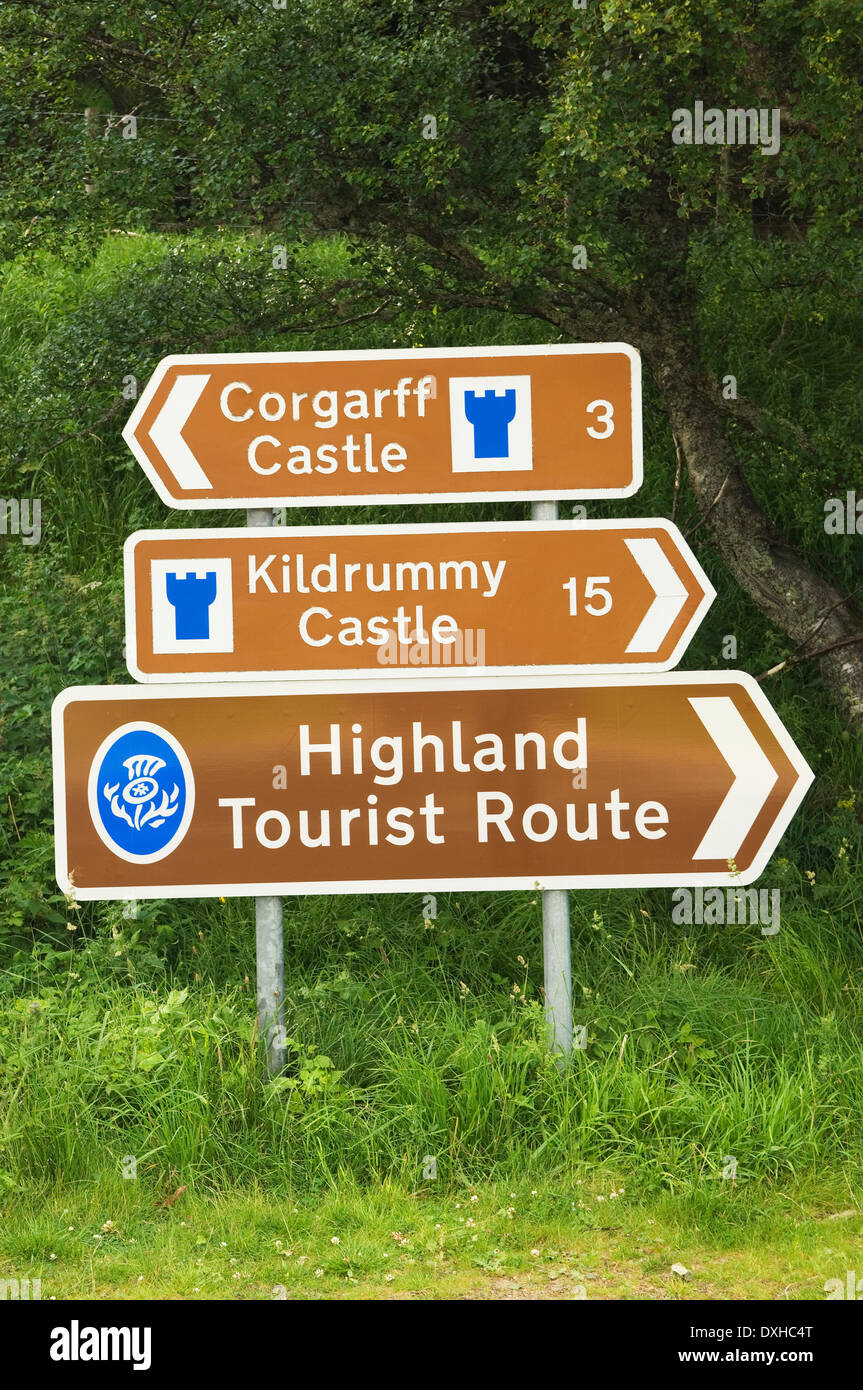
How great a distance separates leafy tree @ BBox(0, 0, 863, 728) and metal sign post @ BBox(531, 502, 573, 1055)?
1710mm

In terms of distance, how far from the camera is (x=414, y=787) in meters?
4.25


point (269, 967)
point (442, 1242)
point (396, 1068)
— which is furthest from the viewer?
point (269, 967)

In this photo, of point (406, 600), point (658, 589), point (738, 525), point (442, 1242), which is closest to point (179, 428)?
point (406, 600)

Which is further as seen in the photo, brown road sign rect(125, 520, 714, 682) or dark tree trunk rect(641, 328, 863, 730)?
dark tree trunk rect(641, 328, 863, 730)

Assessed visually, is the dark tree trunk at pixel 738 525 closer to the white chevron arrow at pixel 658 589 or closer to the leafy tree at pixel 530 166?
the leafy tree at pixel 530 166

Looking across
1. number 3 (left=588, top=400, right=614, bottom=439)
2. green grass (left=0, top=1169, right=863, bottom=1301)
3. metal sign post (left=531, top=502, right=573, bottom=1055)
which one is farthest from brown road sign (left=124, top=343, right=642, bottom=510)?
green grass (left=0, top=1169, right=863, bottom=1301)

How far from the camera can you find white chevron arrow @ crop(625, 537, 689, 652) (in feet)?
13.8

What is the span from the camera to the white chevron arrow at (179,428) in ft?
14.1

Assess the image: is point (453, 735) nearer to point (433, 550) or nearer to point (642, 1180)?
point (433, 550)

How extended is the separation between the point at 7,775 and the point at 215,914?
3.68 feet

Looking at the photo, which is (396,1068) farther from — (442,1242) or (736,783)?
(736,783)

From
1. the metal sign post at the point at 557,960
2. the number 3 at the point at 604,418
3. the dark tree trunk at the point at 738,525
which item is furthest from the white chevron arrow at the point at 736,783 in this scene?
the dark tree trunk at the point at 738,525

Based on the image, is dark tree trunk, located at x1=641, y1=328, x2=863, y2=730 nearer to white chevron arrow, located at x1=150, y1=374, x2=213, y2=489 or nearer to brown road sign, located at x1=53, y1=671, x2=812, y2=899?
brown road sign, located at x1=53, y1=671, x2=812, y2=899

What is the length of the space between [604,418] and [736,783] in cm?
128
